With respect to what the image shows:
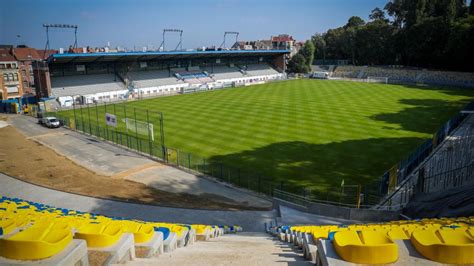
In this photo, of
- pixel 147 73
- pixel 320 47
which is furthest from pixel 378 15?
pixel 147 73

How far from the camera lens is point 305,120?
4303 cm

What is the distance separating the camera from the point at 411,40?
301 ft

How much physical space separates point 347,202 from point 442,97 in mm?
49334

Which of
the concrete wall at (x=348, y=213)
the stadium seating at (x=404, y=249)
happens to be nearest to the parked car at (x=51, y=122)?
the concrete wall at (x=348, y=213)

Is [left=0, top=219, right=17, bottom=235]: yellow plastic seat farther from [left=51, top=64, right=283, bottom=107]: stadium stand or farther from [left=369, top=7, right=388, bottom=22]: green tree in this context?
[left=369, top=7, right=388, bottom=22]: green tree

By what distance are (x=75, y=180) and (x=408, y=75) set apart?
3412 inches

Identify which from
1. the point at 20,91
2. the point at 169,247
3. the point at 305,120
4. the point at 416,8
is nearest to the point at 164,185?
the point at 169,247

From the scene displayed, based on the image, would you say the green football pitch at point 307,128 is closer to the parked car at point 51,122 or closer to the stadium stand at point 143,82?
the parked car at point 51,122

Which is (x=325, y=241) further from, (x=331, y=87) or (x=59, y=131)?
(x=331, y=87)

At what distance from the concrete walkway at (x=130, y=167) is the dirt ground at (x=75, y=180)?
749 millimetres

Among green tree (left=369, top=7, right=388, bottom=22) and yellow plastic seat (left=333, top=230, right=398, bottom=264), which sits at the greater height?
green tree (left=369, top=7, right=388, bottom=22)

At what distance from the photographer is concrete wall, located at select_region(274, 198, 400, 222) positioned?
16984mm

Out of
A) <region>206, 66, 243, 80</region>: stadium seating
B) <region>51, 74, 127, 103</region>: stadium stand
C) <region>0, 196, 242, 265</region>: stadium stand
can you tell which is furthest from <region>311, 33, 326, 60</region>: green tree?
<region>0, 196, 242, 265</region>: stadium stand

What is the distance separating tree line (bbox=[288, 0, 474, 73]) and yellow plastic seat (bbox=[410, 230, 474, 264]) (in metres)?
89.4
